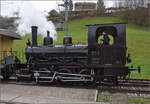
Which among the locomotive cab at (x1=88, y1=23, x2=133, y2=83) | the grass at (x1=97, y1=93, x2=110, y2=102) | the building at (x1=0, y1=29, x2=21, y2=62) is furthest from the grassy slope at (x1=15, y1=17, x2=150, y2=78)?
the grass at (x1=97, y1=93, x2=110, y2=102)

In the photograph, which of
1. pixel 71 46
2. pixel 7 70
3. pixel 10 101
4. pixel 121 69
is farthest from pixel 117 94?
pixel 7 70

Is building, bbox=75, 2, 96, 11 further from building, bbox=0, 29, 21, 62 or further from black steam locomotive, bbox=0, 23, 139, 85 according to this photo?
building, bbox=0, 29, 21, 62

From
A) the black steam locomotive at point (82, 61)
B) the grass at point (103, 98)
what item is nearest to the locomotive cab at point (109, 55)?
the black steam locomotive at point (82, 61)

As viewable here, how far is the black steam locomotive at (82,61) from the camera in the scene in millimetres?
6645

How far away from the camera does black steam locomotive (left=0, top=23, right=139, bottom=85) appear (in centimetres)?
664

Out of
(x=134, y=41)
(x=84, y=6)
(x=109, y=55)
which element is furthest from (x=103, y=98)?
(x=134, y=41)

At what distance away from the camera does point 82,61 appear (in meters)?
7.11

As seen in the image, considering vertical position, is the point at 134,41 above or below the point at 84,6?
below

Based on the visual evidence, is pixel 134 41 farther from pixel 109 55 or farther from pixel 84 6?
pixel 109 55

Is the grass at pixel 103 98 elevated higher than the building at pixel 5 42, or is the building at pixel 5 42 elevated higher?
the building at pixel 5 42

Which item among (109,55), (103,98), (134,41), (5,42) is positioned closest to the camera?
(103,98)

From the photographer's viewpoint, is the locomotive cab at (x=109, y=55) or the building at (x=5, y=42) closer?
the locomotive cab at (x=109, y=55)

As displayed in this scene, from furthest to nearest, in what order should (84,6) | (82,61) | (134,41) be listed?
1. (134,41)
2. (84,6)
3. (82,61)

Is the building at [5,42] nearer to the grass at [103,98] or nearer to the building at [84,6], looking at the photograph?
the building at [84,6]
